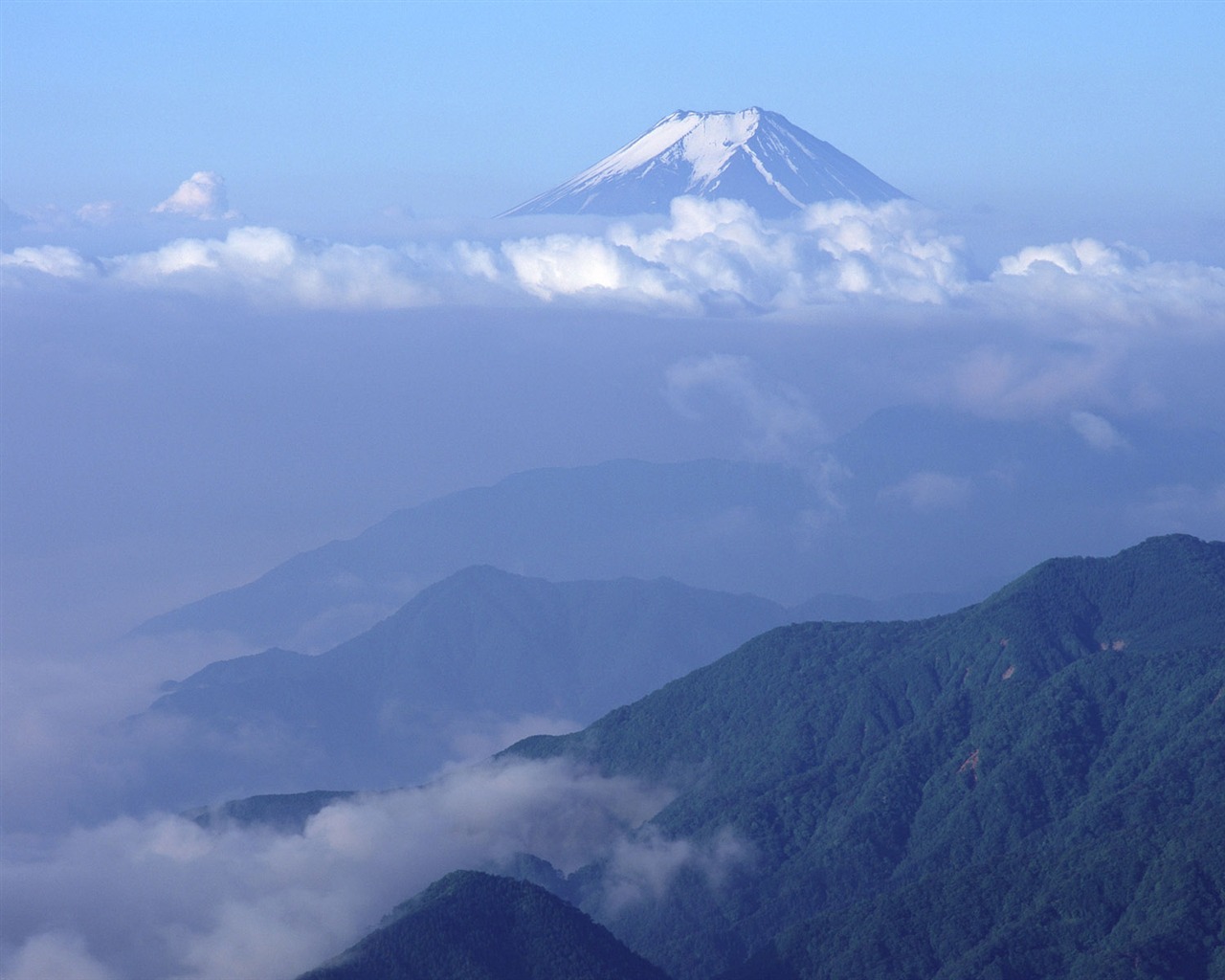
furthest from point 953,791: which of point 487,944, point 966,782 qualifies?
point 487,944

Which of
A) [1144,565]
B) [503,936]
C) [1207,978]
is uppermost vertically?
[1144,565]

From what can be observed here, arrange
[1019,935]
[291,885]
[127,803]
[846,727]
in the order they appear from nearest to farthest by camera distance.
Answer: [1019,935], [291,885], [846,727], [127,803]

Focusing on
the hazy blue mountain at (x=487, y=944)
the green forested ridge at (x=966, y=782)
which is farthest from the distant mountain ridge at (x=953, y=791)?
the hazy blue mountain at (x=487, y=944)

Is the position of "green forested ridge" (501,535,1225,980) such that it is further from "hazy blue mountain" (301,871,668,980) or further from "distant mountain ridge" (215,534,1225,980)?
"hazy blue mountain" (301,871,668,980)

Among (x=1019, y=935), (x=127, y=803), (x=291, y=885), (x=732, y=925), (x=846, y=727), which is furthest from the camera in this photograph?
(x=127, y=803)

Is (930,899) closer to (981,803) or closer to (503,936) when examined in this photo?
(981,803)

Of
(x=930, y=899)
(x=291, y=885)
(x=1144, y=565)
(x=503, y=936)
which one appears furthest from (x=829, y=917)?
(x=1144, y=565)
